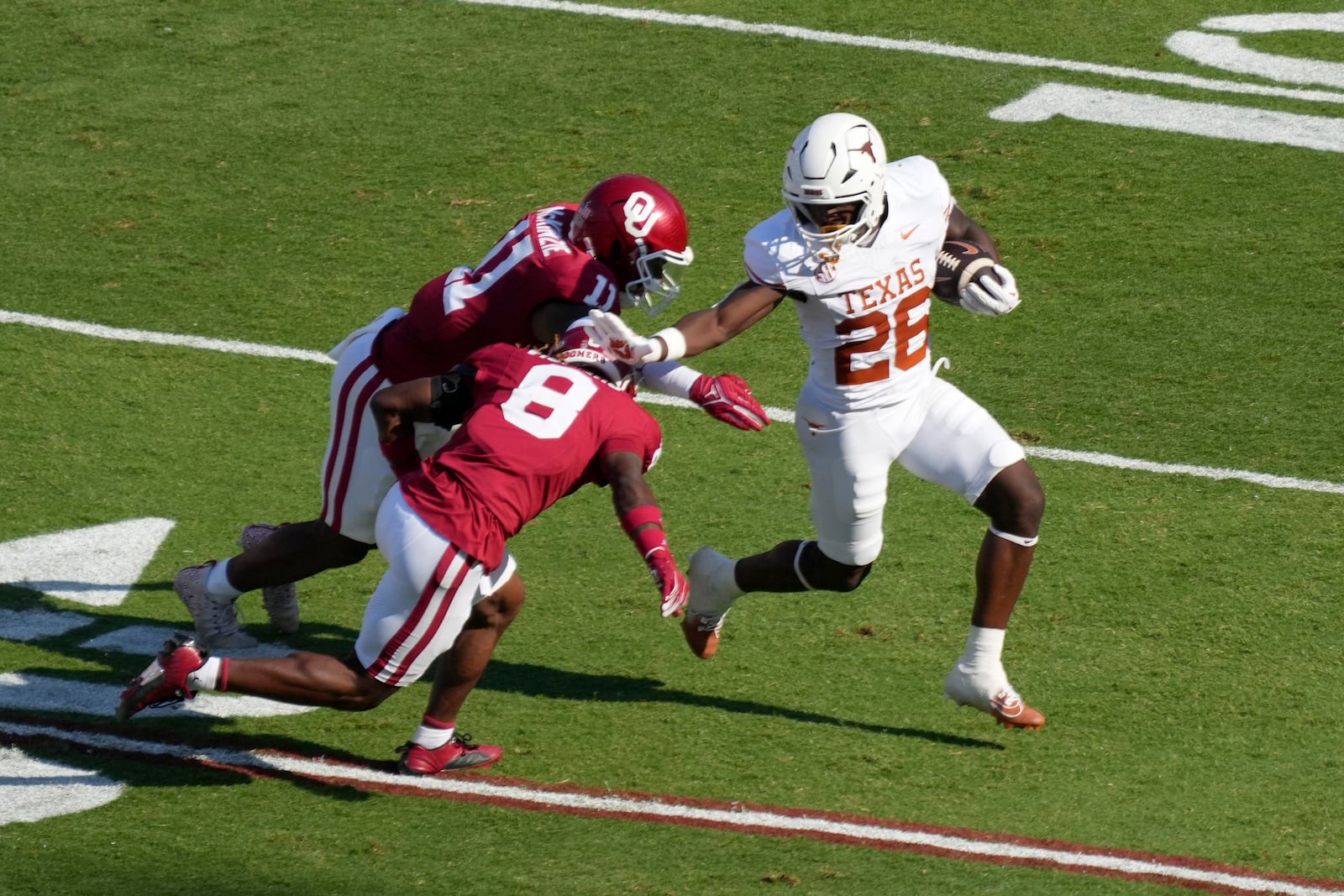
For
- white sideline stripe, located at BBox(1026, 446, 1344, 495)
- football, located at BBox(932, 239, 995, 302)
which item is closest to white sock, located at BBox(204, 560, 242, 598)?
football, located at BBox(932, 239, 995, 302)

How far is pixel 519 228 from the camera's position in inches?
230

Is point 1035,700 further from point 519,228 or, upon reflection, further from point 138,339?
point 138,339

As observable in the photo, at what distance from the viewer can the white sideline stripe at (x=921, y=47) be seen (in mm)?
10789

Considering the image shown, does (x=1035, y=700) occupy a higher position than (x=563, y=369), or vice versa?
(x=563, y=369)

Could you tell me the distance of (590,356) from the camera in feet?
17.1

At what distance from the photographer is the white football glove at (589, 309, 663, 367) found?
506 cm

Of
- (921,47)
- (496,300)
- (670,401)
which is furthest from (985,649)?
(921,47)

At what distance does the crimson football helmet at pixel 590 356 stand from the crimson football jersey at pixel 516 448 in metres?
0.06

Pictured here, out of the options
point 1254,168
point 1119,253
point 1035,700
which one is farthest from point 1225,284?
point 1035,700

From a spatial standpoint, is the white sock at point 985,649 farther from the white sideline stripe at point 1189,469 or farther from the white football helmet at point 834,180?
the white sideline stripe at point 1189,469

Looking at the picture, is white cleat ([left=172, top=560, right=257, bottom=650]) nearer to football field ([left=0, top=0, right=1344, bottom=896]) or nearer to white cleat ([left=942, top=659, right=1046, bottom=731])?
football field ([left=0, top=0, right=1344, bottom=896])

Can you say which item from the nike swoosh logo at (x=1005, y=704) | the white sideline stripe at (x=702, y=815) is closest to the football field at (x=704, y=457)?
the white sideline stripe at (x=702, y=815)

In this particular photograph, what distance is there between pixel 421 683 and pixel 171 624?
103 cm

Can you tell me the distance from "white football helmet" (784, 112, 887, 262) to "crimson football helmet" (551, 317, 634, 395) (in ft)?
2.28
